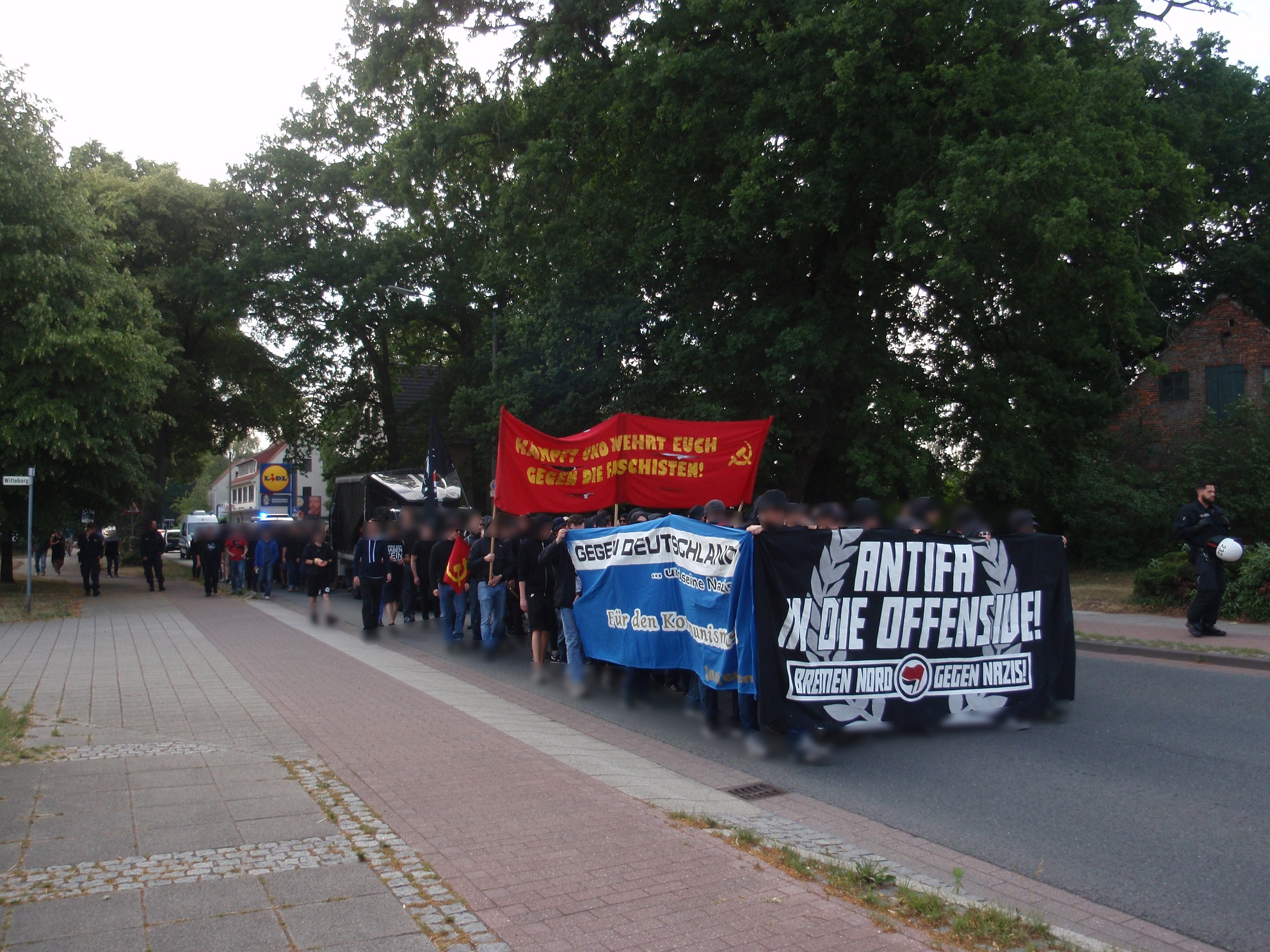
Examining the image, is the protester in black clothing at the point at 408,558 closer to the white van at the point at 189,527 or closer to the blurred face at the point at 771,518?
the blurred face at the point at 771,518

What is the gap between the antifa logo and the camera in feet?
24.7

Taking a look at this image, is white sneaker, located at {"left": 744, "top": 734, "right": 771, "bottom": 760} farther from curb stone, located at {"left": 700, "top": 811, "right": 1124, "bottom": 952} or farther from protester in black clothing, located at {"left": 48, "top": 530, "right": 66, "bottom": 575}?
protester in black clothing, located at {"left": 48, "top": 530, "right": 66, "bottom": 575}

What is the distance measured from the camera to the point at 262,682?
10.0 meters

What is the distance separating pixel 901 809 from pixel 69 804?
4595 millimetres

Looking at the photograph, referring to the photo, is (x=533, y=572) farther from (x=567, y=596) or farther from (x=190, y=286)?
(x=190, y=286)

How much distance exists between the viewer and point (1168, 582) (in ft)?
53.0

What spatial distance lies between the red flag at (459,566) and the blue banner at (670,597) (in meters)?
3.34

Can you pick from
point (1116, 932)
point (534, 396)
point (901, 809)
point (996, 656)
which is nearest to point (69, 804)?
point (901, 809)

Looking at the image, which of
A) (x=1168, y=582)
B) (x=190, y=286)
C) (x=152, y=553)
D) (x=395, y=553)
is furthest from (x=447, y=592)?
(x=190, y=286)

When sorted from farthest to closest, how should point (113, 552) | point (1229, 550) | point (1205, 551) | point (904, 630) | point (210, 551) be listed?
point (113, 552) < point (210, 551) < point (1205, 551) < point (1229, 550) < point (904, 630)

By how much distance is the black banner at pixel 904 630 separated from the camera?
23.6ft

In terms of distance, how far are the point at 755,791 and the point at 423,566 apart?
1039 centimetres

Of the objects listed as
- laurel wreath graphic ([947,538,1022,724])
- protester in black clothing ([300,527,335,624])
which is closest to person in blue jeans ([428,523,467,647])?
protester in black clothing ([300,527,335,624])

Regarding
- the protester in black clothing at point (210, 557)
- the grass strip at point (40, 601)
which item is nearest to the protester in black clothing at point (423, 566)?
the grass strip at point (40, 601)
